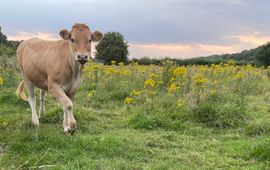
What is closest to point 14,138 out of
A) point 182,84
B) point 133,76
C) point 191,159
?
point 191,159

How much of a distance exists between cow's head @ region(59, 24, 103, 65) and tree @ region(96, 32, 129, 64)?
3032 centimetres

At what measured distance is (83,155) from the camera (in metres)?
6.64

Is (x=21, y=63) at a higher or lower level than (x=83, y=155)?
higher

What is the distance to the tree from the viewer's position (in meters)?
39.4

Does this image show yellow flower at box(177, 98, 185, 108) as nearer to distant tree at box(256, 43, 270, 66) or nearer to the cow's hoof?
the cow's hoof

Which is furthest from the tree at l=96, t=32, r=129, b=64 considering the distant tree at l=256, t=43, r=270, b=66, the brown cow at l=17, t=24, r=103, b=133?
the brown cow at l=17, t=24, r=103, b=133

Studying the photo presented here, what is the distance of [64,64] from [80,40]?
0.63m

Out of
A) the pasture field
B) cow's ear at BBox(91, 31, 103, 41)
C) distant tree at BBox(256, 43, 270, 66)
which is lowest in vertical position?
the pasture field

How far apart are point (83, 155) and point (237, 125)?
154 inches

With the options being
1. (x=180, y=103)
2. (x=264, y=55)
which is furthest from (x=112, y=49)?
(x=180, y=103)

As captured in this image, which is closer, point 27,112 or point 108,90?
point 27,112

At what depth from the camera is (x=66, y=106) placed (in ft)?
24.6

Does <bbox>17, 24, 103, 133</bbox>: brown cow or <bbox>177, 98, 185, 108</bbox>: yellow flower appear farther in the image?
<bbox>177, 98, 185, 108</bbox>: yellow flower

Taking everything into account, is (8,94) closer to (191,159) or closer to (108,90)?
(108,90)
